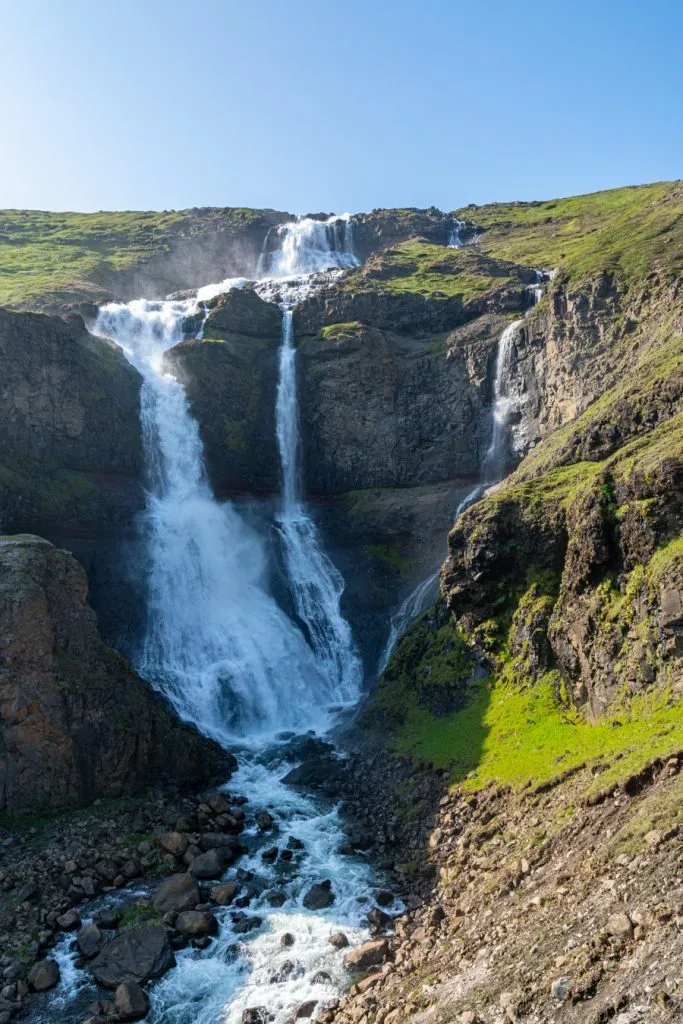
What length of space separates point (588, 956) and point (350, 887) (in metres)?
12.9

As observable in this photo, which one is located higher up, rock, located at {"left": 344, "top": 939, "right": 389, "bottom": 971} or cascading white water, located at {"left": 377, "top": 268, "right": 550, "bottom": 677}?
cascading white water, located at {"left": 377, "top": 268, "right": 550, "bottom": 677}

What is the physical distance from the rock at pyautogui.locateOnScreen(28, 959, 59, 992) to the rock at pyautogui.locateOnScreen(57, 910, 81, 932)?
5.70 feet

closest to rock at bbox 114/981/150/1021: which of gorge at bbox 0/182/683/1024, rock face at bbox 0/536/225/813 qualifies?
gorge at bbox 0/182/683/1024

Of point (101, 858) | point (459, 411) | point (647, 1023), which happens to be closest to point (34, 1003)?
point (101, 858)

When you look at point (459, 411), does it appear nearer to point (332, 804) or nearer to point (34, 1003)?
point (332, 804)

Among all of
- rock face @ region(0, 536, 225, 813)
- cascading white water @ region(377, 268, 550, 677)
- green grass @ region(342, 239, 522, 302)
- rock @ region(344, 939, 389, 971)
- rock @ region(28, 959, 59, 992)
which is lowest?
rock @ region(28, 959, 59, 992)

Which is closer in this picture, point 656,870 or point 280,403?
point 656,870

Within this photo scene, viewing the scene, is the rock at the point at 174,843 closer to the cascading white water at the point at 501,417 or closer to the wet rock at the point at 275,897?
the wet rock at the point at 275,897

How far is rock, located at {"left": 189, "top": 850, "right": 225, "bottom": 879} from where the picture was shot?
25.8 meters

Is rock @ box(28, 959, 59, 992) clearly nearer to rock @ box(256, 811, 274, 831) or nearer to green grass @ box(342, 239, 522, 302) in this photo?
rock @ box(256, 811, 274, 831)

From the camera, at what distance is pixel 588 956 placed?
13492 millimetres

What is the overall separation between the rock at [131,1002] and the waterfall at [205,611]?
A: 763 inches

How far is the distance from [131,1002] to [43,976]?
3.06m

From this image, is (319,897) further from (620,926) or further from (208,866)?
(620,926)
